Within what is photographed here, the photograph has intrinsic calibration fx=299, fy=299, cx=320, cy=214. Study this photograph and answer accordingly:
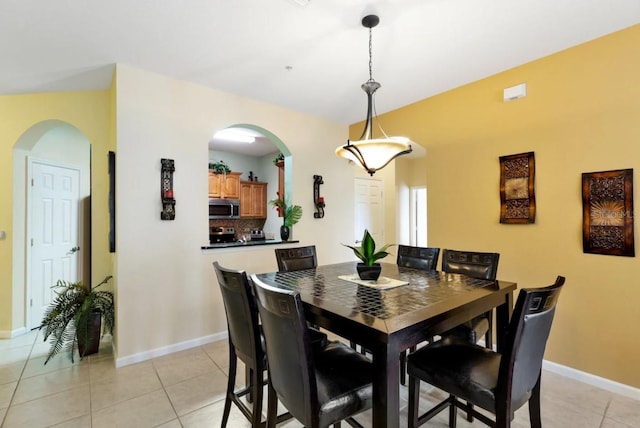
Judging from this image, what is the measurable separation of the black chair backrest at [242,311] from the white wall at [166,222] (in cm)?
154

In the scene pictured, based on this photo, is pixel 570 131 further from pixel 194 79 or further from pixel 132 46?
pixel 132 46

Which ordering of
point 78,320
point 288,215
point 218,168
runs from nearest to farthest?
point 78,320 → point 288,215 → point 218,168

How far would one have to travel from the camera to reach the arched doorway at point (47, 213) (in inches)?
133

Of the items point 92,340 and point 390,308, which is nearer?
point 390,308

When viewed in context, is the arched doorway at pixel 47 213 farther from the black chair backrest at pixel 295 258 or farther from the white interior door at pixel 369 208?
the white interior door at pixel 369 208

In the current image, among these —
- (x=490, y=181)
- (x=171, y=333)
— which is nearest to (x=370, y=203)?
(x=490, y=181)

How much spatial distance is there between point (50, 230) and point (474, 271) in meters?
4.81

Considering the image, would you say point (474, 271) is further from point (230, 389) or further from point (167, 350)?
point (167, 350)

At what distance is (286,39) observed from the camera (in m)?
2.38

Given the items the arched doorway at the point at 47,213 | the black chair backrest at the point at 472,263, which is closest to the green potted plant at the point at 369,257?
the black chair backrest at the point at 472,263

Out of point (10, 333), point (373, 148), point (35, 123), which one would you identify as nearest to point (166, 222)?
point (35, 123)

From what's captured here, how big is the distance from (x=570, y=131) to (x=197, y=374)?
380 centimetres

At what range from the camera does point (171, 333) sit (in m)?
3.01

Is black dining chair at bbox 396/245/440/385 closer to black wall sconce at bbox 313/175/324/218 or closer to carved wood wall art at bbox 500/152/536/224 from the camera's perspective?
carved wood wall art at bbox 500/152/536/224
